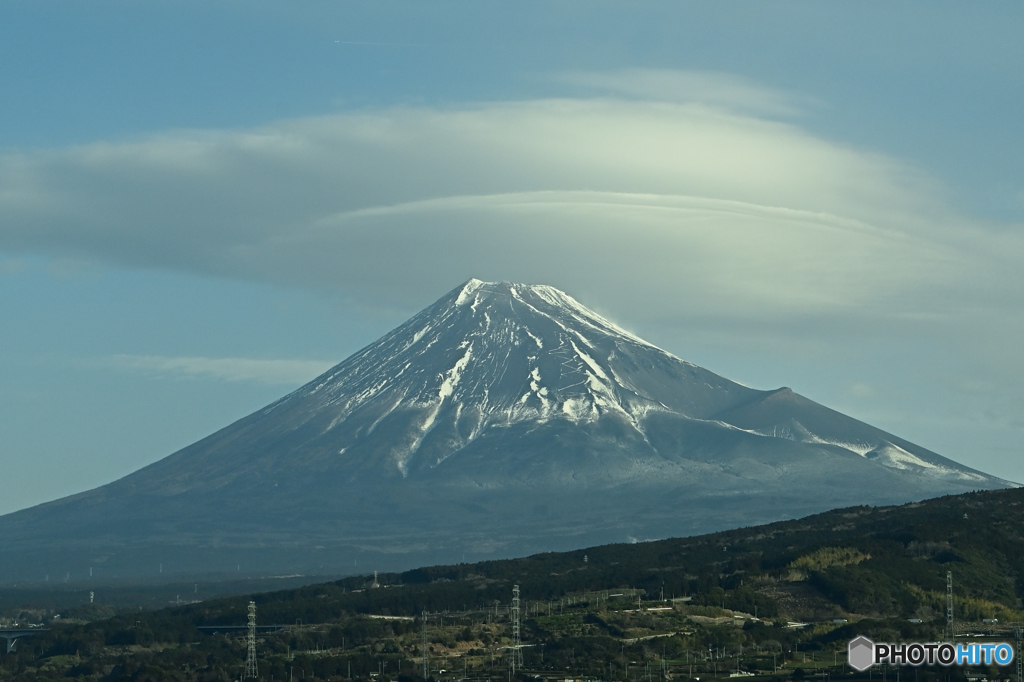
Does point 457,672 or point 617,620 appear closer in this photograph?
point 457,672

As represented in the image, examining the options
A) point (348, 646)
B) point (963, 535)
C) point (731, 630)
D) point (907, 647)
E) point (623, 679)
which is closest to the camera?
point (907, 647)

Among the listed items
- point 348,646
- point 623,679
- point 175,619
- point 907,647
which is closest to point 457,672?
point 623,679

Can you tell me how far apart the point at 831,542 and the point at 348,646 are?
5461cm

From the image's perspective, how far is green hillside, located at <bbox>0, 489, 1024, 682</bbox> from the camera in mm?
136000

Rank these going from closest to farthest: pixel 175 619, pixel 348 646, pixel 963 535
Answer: pixel 348 646
pixel 963 535
pixel 175 619

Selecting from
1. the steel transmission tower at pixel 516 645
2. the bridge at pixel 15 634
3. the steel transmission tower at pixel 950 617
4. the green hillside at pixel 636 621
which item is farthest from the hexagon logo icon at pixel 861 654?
the bridge at pixel 15 634

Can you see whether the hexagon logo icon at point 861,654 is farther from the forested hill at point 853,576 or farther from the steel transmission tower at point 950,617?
the forested hill at point 853,576

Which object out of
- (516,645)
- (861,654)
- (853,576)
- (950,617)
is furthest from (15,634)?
(950,617)

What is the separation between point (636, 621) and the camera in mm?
149750

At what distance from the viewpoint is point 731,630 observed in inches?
5679

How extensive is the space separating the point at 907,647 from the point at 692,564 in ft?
340

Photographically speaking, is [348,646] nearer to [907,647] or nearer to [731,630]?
[731,630]

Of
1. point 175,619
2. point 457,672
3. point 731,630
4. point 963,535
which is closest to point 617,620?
point 731,630

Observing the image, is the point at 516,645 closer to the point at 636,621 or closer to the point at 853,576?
the point at 636,621
